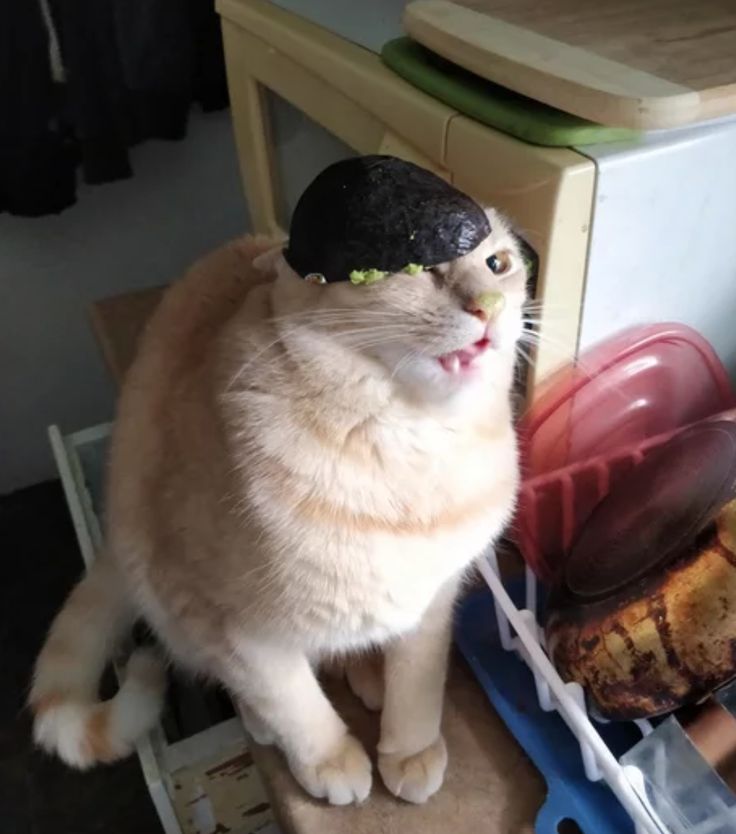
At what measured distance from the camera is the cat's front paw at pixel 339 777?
0.69 m

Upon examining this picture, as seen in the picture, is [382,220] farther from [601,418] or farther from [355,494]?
→ [601,418]

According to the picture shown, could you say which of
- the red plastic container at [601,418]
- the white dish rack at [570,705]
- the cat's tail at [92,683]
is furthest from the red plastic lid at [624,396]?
the cat's tail at [92,683]

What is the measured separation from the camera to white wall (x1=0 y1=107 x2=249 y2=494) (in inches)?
56.7

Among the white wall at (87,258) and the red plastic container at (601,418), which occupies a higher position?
the red plastic container at (601,418)

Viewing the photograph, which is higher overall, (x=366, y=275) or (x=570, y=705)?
(x=366, y=275)

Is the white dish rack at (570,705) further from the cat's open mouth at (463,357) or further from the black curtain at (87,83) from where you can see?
the black curtain at (87,83)

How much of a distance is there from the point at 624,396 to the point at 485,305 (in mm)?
284

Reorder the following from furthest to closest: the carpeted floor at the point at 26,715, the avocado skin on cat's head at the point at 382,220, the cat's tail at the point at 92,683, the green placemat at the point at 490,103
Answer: the carpeted floor at the point at 26,715, the cat's tail at the point at 92,683, the green placemat at the point at 490,103, the avocado skin on cat's head at the point at 382,220

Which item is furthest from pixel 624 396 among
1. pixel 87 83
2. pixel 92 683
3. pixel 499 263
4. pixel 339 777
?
pixel 87 83

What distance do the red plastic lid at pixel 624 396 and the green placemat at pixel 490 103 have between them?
0.17 m

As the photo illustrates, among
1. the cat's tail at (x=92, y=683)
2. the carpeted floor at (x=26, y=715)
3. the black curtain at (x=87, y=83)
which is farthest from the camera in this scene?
the carpeted floor at (x=26, y=715)

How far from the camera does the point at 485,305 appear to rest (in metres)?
0.49

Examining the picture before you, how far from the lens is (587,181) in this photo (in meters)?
0.58

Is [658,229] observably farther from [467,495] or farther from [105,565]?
[105,565]
